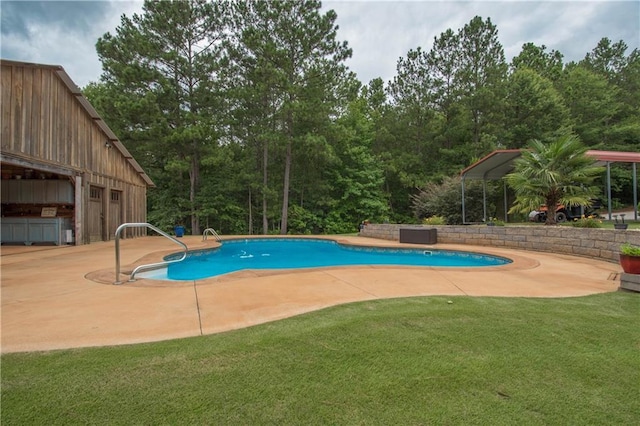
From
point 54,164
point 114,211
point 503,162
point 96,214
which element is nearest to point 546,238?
point 503,162

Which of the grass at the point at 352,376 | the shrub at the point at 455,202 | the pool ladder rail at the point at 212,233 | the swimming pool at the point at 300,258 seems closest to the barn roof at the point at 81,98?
the pool ladder rail at the point at 212,233

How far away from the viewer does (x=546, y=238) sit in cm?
873

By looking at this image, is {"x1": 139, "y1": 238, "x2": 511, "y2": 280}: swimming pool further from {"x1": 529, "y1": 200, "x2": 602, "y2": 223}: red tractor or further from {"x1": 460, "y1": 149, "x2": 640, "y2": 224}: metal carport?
{"x1": 529, "y1": 200, "x2": 602, "y2": 223}: red tractor

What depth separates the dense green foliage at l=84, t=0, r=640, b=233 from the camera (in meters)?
15.8

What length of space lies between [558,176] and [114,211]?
15.1 metres

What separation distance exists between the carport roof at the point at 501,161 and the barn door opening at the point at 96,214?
13857mm

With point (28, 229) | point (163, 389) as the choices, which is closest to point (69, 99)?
point (28, 229)

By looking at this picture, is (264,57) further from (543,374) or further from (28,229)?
(543,374)

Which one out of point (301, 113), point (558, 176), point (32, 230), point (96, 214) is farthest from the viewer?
point (301, 113)

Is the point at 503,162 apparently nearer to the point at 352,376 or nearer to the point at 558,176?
the point at 558,176

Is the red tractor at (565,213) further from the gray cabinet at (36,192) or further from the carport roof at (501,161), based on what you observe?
the gray cabinet at (36,192)

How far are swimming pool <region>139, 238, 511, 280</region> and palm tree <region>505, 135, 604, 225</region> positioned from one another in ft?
8.48

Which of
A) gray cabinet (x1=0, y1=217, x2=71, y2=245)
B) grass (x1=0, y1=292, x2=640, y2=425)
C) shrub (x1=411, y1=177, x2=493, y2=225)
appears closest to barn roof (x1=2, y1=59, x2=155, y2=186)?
gray cabinet (x1=0, y1=217, x2=71, y2=245)

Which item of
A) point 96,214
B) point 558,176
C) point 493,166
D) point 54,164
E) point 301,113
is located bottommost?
point 96,214
